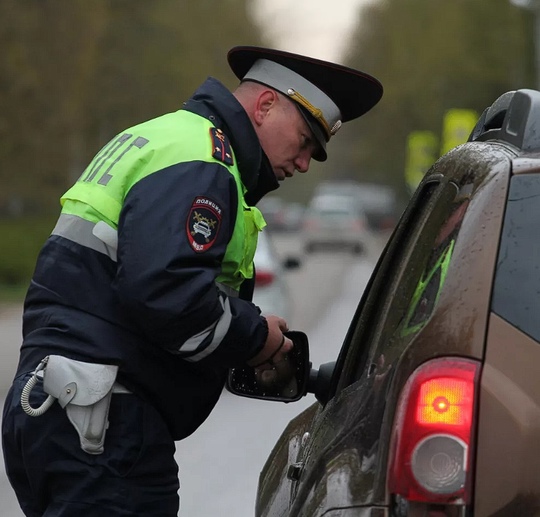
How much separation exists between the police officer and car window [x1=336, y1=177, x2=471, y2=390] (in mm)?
254

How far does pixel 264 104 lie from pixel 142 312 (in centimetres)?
68

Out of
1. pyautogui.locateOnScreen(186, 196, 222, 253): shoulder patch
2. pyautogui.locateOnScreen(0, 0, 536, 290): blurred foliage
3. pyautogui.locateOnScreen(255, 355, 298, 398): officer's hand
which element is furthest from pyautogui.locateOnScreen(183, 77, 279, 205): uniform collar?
pyautogui.locateOnScreen(0, 0, 536, 290): blurred foliage

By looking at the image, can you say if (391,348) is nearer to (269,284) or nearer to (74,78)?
(269,284)

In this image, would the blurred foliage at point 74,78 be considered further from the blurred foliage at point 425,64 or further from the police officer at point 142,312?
the police officer at point 142,312

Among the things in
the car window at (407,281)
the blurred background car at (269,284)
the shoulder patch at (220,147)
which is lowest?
the blurred background car at (269,284)

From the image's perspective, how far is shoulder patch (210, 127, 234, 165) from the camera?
320 centimetres

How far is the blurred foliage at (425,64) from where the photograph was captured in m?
41.5

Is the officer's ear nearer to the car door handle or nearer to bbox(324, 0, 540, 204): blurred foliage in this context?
the car door handle

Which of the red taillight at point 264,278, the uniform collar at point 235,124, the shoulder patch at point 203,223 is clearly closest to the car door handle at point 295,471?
the shoulder patch at point 203,223

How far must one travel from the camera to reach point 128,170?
320 centimetres

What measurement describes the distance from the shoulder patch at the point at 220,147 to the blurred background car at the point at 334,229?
1482 inches

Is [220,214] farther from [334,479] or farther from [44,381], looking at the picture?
[334,479]

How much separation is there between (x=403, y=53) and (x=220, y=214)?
65.6 metres

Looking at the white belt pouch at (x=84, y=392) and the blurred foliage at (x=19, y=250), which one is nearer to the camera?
the white belt pouch at (x=84, y=392)
